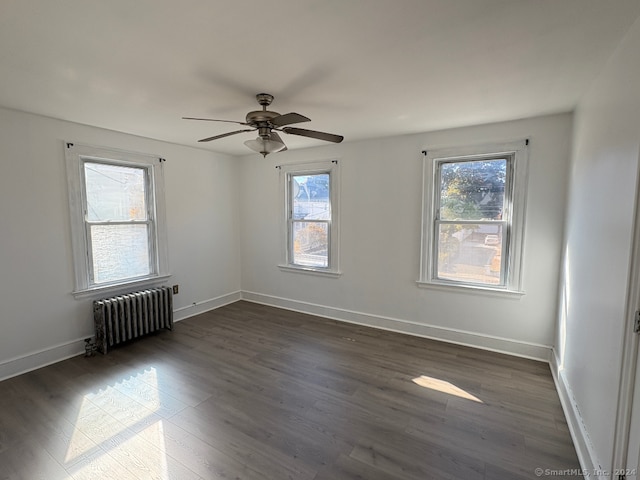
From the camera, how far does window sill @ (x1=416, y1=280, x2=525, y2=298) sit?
3.16 metres

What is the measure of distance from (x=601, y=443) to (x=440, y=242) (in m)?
2.24

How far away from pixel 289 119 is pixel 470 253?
253 cm

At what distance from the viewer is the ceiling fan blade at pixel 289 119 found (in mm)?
1927

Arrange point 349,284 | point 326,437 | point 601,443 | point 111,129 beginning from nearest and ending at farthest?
point 601,443, point 326,437, point 111,129, point 349,284

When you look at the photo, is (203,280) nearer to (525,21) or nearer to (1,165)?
(1,165)

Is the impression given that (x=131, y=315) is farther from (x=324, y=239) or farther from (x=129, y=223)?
(x=324, y=239)

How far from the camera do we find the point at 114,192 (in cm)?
352

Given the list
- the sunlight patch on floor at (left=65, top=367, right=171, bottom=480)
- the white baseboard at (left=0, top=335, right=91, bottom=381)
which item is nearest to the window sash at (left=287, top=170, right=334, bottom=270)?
the sunlight patch on floor at (left=65, top=367, right=171, bottom=480)

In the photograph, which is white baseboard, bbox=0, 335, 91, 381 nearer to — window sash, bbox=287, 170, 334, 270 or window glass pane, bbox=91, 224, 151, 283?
window glass pane, bbox=91, 224, 151, 283

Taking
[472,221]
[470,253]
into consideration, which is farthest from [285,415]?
[472,221]

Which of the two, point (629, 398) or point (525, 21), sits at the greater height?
point (525, 21)

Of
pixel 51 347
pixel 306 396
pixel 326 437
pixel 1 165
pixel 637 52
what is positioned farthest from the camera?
pixel 51 347

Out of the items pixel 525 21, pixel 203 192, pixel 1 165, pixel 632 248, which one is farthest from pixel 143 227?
pixel 632 248

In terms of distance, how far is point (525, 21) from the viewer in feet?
4.75
